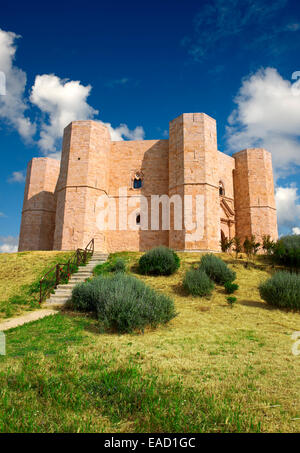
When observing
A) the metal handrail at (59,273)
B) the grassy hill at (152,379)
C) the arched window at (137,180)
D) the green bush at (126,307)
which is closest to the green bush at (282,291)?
the grassy hill at (152,379)

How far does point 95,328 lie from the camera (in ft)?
20.1

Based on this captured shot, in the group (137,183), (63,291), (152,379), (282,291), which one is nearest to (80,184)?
(137,183)

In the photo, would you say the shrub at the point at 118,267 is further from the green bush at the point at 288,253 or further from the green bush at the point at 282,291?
the green bush at the point at 288,253

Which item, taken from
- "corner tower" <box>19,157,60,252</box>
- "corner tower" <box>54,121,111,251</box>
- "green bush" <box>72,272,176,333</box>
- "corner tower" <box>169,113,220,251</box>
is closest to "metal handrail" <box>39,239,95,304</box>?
"green bush" <box>72,272,176,333</box>

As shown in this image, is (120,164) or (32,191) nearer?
(120,164)

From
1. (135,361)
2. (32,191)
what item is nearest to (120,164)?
(32,191)

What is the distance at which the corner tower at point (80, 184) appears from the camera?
18.2m

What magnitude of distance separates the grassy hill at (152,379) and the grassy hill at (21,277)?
2.47 m

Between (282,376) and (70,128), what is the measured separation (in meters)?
19.9

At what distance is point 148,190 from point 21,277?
37.4 feet

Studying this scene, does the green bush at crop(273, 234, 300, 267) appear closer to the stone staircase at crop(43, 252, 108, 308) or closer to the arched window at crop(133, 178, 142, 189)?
the stone staircase at crop(43, 252, 108, 308)

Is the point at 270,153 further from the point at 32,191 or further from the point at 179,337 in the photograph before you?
the point at 179,337

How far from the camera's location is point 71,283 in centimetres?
1040

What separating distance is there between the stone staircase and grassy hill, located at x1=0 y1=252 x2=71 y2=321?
0.53m
